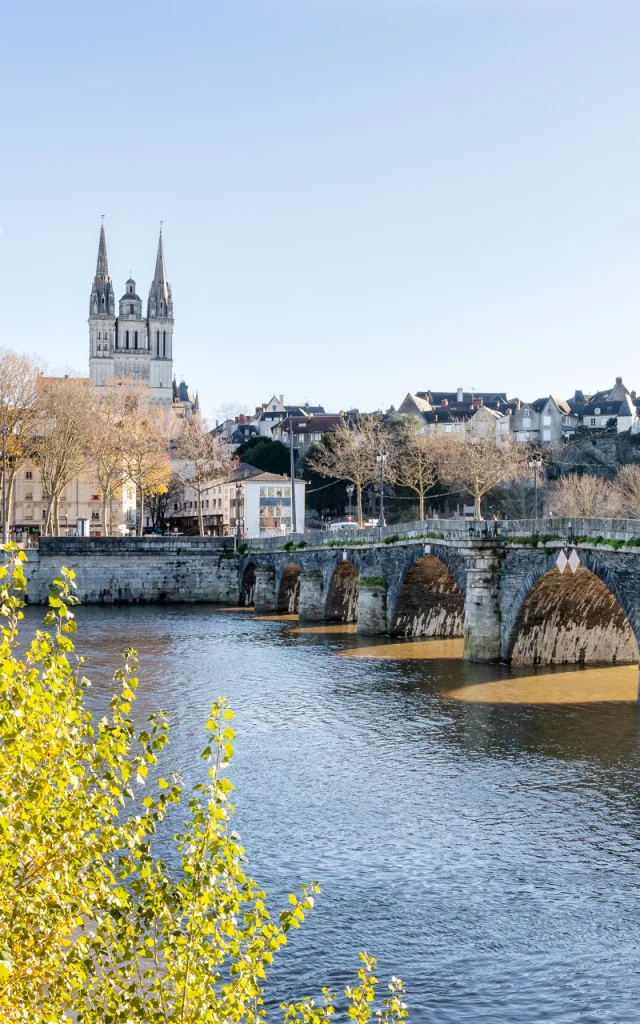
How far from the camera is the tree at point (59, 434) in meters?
92.6

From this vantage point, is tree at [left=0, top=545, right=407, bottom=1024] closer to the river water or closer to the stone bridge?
the river water

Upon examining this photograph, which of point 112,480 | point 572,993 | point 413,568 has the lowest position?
point 572,993

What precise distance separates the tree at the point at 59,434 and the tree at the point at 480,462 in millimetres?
35648

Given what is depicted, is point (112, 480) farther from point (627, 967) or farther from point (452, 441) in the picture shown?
point (627, 967)

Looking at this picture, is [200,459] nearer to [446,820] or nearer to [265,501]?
[265,501]

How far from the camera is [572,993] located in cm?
1540

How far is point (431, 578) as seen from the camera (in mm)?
55562

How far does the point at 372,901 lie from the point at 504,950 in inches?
106

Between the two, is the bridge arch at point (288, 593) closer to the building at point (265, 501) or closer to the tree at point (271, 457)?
the building at point (265, 501)

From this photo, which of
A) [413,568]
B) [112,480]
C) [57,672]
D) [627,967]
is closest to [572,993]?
[627,967]

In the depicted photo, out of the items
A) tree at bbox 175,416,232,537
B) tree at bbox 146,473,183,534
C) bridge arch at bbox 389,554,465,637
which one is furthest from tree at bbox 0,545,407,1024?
tree at bbox 146,473,183,534

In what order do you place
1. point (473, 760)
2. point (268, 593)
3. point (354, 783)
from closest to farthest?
point (354, 783), point (473, 760), point (268, 593)

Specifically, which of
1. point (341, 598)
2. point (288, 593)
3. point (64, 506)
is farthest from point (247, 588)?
point (64, 506)

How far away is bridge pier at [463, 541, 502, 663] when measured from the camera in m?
43.2
